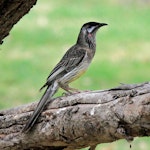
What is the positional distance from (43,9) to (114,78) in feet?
15.6

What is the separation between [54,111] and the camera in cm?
395

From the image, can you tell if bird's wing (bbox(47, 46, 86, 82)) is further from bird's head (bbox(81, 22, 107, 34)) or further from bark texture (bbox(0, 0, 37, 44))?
bark texture (bbox(0, 0, 37, 44))

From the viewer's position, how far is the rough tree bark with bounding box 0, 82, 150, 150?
3.30 metres

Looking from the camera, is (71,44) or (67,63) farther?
(71,44)

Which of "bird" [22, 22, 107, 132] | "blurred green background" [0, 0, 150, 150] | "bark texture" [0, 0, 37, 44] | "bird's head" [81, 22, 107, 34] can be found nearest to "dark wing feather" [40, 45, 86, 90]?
"bird" [22, 22, 107, 132]

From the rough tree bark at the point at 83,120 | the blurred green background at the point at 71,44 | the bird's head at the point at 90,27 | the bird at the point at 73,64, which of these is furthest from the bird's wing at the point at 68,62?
the blurred green background at the point at 71,44

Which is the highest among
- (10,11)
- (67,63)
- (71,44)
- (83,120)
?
(71,44)

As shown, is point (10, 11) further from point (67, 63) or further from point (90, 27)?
point (90, 27)

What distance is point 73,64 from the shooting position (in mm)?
4641

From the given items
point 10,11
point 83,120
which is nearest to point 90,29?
point 10,11

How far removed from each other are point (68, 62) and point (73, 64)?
0.26 ft

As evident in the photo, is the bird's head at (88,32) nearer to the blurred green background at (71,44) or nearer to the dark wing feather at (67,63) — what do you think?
the dark wing feather at (67,63)

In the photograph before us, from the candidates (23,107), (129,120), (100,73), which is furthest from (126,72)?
(129,120)

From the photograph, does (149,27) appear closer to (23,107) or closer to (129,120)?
(23,107)
